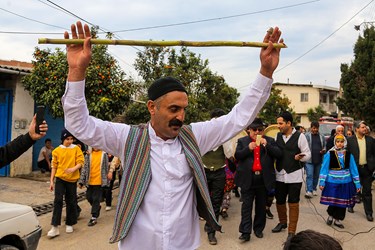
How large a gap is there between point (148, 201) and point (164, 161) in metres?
0.25

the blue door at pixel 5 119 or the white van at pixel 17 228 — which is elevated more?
the blue door at pixel 5 119

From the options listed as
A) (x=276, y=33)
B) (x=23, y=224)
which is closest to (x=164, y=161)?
(x=276, y=33)

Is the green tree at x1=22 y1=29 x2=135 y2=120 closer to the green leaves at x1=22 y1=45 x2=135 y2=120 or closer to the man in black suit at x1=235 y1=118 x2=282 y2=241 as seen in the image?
the green leaves at x1=22 y1=45 x2=135 y2=120

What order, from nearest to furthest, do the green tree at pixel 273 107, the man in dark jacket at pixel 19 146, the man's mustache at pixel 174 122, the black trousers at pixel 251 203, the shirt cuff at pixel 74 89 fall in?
the shirt cuff at pixel 74 89 < the man's mustache at pixel 174 122 < the man in dark jacket at pixel 19 146 < the black trousers at pixel 251 203 < the green tree at pixel 273 107

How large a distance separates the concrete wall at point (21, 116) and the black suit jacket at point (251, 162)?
287 inches

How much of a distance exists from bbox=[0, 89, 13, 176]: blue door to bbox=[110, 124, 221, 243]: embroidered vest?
935 cm

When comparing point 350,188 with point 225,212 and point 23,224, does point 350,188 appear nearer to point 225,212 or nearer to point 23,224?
point 225,212

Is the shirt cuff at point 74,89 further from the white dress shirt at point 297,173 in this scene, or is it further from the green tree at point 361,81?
the green tree at point 361,81

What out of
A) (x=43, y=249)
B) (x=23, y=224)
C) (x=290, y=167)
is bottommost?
(x=43, y=249)

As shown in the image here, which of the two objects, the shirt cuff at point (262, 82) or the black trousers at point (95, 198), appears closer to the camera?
the shirt cuff at point (262, 82)

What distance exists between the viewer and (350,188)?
6215 mm

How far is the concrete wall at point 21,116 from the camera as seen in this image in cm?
1035

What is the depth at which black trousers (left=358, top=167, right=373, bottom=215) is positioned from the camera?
22.4 feet

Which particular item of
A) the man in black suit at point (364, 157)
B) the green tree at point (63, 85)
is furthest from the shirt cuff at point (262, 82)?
the green tree at point (63, 85)
